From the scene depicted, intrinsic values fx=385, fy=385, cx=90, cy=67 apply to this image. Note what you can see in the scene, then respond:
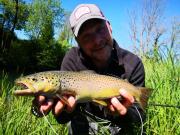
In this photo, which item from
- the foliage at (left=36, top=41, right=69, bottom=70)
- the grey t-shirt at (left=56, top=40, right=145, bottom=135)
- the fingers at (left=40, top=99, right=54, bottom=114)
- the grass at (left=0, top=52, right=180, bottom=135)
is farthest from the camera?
the foliage at (left=36, top=41, right=69, bottom=70)

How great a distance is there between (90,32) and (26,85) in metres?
0.82

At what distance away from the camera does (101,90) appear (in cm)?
244

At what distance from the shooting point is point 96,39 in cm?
278

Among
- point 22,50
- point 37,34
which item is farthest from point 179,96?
point 37,34

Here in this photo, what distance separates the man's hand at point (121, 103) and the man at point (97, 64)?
1.9 inches

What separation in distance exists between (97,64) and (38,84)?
912mm

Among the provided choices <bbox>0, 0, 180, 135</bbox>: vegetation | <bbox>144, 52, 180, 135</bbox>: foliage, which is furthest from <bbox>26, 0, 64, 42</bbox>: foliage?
<bbox>144, 52, 180, 135</bbox>: foliage

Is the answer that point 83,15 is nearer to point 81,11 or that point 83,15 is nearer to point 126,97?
point 81,11

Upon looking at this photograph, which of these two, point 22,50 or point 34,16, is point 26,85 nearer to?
point 22,50

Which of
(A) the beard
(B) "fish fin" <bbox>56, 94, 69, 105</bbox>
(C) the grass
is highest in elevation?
(A) the beard

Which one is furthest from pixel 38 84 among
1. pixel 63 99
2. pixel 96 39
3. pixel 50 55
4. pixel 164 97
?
pixel 50 55

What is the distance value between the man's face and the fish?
16.3 inches

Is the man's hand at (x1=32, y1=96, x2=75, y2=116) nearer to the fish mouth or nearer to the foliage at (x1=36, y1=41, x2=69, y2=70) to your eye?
the fish mouth

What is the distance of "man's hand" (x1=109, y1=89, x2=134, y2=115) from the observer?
2458 mm
